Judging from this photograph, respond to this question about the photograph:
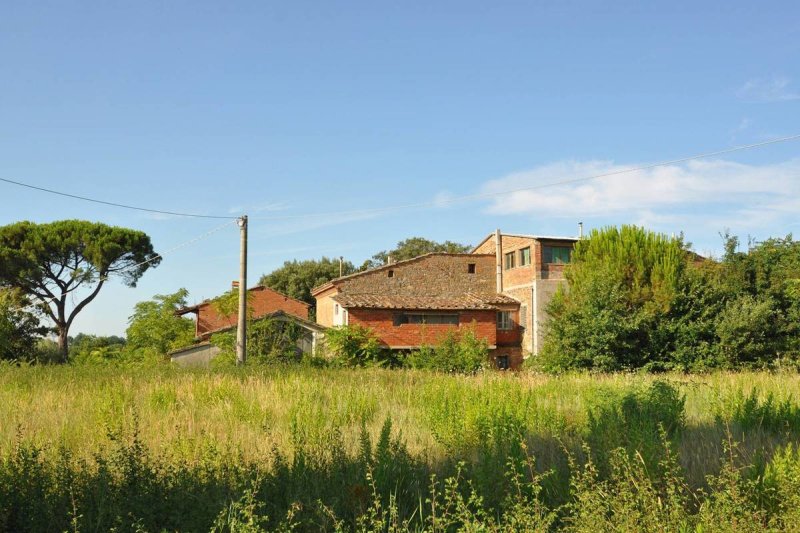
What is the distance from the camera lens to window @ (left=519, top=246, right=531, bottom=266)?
3266 centimetres

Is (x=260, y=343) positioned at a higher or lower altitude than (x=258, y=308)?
lower

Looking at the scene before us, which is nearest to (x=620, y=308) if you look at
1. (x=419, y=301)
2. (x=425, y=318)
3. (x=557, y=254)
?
(x=557, y=254)

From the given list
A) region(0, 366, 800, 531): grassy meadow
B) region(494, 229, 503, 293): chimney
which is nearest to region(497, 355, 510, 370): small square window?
region(494, 229, 503, 293): chimney

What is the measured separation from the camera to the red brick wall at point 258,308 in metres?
39.6

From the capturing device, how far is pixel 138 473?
4.72m

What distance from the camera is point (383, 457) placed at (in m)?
5.14

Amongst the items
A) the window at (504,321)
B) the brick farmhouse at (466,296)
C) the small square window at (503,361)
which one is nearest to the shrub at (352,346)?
the brick farmhouse at (466,296)

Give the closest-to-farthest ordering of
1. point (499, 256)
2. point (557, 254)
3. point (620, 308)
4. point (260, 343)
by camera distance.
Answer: point (620, 308) < point (260, 343) < point (557, 254) < point (499, 256)

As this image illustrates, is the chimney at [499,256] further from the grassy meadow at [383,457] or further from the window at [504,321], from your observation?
the grassy meadow at [383,457]

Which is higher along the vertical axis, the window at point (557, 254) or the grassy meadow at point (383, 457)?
the window at point (557, 254)

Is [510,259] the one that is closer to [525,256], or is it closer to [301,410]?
[525,256]

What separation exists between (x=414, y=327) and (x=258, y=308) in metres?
13.9

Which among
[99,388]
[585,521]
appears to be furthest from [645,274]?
[585,521]

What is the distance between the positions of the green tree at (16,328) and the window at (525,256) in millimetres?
23943
